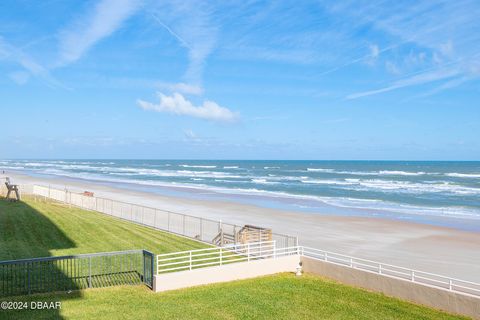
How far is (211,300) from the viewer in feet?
49.4

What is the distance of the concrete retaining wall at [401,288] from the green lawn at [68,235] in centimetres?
719

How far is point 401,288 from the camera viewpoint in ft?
51.3

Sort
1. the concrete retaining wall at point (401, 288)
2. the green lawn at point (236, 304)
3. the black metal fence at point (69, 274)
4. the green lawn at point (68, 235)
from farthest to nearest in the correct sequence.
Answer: the green lawn at point (68, 235), the black metal fence at point (69, 274), the concrete retaining wall at point (401, 288), the green lawn at point (236, 304)

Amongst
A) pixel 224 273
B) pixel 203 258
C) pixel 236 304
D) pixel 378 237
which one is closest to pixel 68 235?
pixel 203 258

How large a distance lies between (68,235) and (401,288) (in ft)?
55.3

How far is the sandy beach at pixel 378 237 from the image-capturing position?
23.7m

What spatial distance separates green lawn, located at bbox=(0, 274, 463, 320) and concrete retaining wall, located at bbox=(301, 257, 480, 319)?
1.18ft

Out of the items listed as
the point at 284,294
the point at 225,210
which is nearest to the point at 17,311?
the point at 284,294

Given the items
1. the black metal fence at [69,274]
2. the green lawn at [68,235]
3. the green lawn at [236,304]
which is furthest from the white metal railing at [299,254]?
the green lawn at [68,235]

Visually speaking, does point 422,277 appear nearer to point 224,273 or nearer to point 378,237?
point 224,273

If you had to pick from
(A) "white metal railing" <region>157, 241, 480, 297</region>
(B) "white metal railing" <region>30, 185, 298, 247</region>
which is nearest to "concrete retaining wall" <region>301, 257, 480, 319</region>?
(A) "white metal railing" <region>157, 241, 480, 297</region>

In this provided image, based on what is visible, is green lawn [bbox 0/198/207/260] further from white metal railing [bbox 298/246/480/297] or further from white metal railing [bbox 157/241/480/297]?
white metal railing [bbox 298/246/480/297]

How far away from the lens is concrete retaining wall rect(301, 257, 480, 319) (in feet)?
45.3

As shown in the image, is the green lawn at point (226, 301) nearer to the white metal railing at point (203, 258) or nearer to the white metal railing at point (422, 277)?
the white metal railing at point (422, 277)
